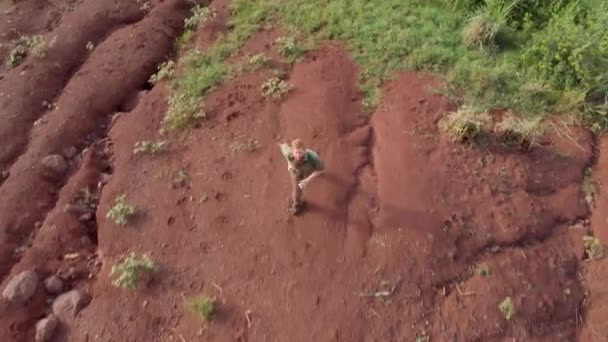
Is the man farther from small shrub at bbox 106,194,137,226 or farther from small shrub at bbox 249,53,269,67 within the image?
small shrub at bbox 249,53,269,67

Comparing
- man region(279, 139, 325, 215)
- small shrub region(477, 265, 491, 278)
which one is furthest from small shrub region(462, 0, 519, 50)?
man region(279, 139, 325, 215)

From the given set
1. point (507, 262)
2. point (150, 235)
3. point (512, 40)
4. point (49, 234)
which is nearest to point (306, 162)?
point (150, 235)

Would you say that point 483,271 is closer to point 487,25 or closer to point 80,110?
point 487,25

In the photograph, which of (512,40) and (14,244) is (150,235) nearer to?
(14,244)

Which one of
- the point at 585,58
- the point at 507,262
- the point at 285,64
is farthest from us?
the point at 285,64

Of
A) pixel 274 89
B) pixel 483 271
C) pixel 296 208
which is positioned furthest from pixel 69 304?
pixel 483 271
